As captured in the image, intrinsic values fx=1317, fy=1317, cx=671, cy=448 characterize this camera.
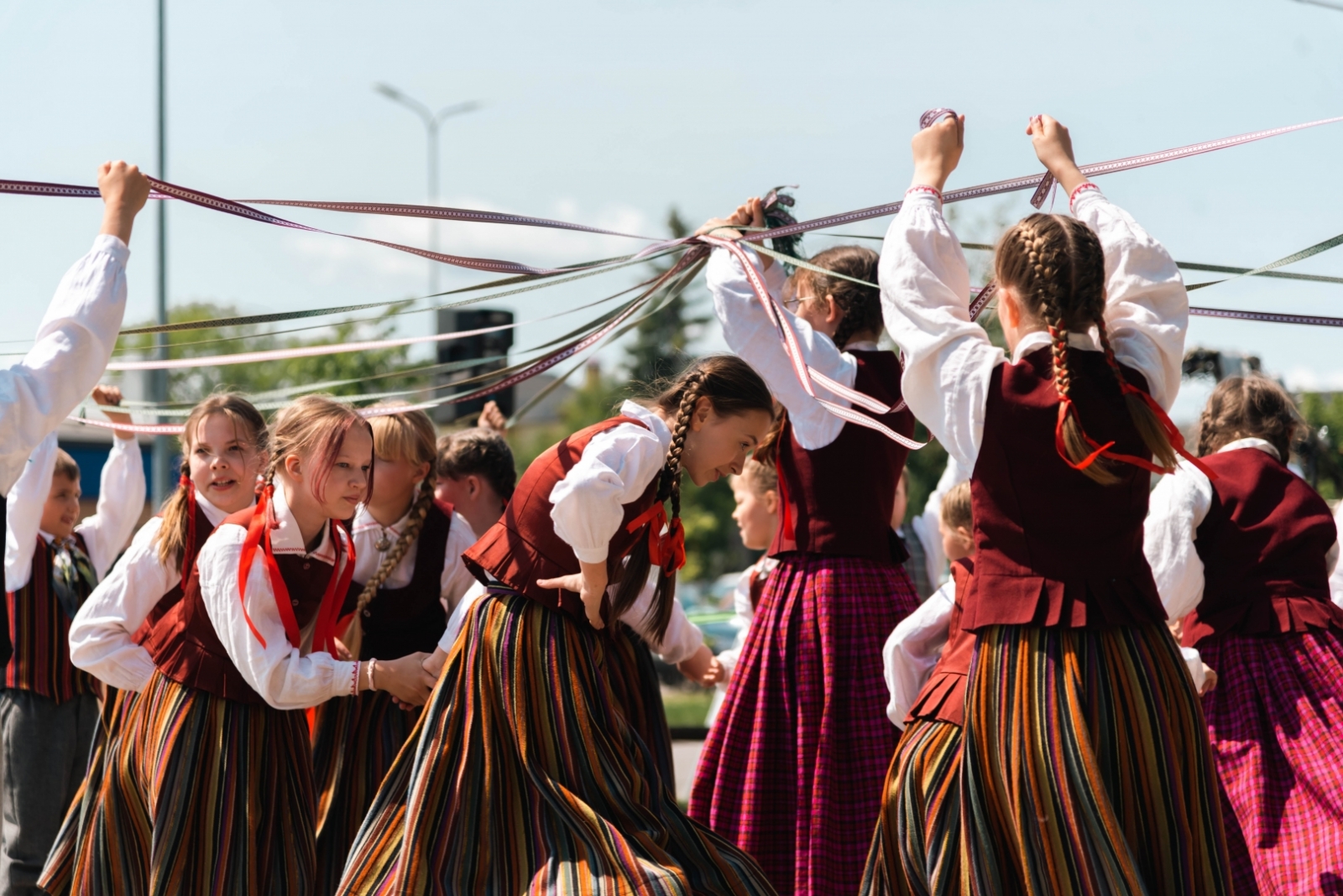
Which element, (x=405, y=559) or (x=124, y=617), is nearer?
(x=124, y=617)

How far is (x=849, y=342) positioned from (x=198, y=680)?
1857 millimetres

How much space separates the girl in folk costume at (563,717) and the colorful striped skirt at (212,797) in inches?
17.2

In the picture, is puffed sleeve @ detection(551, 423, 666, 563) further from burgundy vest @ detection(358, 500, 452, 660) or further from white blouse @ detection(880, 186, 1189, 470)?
burgundy vest @ detection(358, 500, 452, 660)

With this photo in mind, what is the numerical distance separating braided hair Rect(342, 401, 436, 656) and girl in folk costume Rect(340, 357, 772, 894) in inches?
21.9

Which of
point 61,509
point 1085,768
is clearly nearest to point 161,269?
point 61,509

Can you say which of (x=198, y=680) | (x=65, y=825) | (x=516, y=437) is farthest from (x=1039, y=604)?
(x=516, y=437)

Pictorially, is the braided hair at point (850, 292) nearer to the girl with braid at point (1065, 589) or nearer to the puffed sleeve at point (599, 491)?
the puffed sleeve at point (599, 491)

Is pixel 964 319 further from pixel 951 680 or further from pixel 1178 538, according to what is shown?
pixel 1178 538

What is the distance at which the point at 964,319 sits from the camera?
7.89 feet

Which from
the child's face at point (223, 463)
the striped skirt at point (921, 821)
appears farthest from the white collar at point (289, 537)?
the striped skirt at point (921, 821)

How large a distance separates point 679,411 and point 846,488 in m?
0.58

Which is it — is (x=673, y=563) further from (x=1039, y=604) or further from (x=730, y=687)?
(x=1039, y=604)

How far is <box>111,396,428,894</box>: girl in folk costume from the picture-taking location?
117 inches

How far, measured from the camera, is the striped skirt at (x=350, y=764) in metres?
3.43
